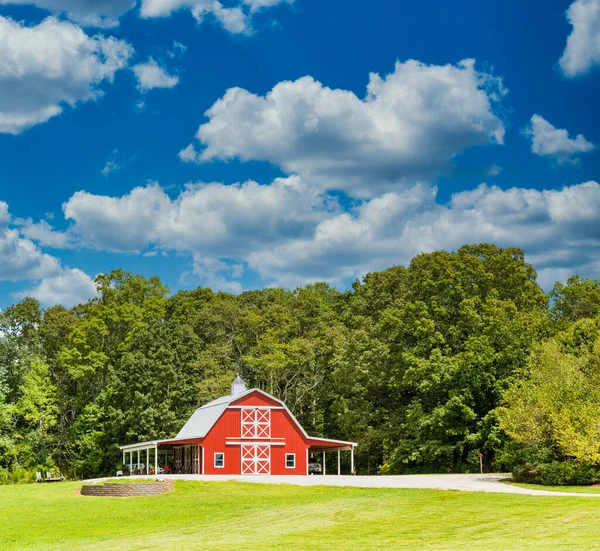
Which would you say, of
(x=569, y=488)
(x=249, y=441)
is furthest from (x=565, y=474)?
(x=249, y=441)

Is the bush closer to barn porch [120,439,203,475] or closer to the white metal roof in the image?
the white metal roof

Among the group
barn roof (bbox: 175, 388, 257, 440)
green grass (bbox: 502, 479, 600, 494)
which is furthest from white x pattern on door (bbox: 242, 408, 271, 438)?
green grass (bbox: 502, 479, 600, 494)

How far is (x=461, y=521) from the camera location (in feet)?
63.2

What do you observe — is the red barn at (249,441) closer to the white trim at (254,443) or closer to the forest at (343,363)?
the white trim at (254,443)

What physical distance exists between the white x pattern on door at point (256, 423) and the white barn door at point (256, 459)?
0.68 m

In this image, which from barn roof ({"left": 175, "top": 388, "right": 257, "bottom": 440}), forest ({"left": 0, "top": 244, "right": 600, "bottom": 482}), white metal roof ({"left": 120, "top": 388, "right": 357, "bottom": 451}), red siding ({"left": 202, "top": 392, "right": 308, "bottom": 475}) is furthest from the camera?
barn roof ({"left": 175, "top": 388, "right": 257, "bottom": 440})

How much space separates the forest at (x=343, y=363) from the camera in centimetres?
4322

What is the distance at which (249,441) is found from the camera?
4594 centimetres

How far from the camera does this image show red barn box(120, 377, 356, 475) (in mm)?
45281

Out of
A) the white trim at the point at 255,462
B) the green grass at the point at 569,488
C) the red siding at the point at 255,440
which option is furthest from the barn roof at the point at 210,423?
the green grass at the point at 569,488

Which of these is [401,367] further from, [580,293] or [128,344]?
[128,344]

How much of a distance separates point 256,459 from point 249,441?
1107 mm

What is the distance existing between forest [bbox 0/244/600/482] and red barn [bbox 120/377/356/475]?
20.3ft

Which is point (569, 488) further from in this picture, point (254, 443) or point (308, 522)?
point (254, 443)
